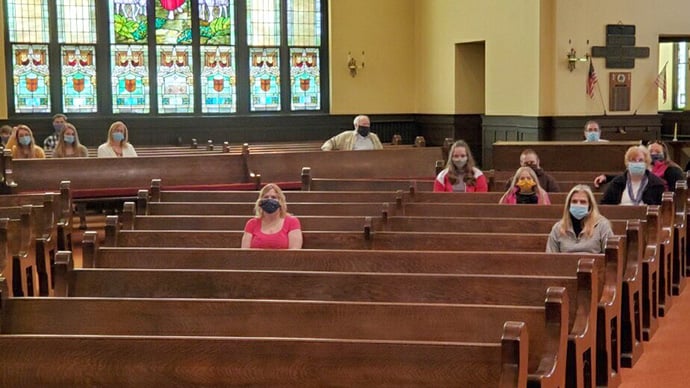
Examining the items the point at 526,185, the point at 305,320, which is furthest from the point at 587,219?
the point at 305,320

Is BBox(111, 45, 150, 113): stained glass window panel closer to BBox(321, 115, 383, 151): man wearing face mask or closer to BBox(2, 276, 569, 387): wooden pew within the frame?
BBox(321, 115, 383, 151): man wearing face mask

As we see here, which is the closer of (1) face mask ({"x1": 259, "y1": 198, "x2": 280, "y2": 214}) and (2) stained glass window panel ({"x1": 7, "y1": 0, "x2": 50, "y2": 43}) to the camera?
(1) face mask ({"x1": 259, "y1": 198, "x2": 280, "y2": 214})

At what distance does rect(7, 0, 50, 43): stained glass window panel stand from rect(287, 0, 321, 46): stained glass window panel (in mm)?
4219

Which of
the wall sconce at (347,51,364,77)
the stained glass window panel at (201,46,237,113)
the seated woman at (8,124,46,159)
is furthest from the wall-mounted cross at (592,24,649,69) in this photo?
the seated woman at (8,124,46,159)

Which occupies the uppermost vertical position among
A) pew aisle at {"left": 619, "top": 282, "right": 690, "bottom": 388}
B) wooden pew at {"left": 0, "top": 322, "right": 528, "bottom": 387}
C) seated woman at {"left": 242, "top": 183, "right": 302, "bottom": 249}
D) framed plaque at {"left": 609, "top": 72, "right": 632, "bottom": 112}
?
framed plaque at {"left": 609, "top": 72, "right": 632, "bottom": 112}

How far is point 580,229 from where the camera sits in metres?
6.46

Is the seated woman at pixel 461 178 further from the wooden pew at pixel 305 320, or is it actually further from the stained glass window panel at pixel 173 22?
the stained glass window panel at pixel 173 22

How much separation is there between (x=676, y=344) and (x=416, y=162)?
21.7 feet

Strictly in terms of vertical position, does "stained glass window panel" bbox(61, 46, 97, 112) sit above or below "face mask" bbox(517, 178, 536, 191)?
above

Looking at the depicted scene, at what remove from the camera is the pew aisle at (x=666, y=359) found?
5.75 metres

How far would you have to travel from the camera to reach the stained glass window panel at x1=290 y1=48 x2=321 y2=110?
18156 millimetres

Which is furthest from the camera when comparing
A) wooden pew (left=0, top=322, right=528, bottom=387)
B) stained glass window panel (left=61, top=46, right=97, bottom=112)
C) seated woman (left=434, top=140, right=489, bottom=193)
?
stained glass window panel (left=61, top=46, right=97, bottom=112)

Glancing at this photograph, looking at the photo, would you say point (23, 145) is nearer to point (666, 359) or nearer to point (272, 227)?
point (272, 227)

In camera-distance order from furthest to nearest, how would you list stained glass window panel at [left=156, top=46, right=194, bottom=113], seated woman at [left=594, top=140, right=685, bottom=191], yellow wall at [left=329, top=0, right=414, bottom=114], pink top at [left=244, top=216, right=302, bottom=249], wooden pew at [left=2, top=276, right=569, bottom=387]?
yellow wall at [left=329, top=0, right=414, bottom=114]
stained glass window panel at [left=156, top=46, right=194, bottom=113]
seated woman at [left=594, top=140, right=685, bottom=191]
pink top at [left=244, top=216, right=302, bottom=249]
wooden pew at [left=2, top=276, right=569, bottom=387]
